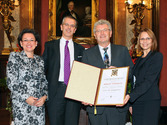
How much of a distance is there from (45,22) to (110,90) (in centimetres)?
454

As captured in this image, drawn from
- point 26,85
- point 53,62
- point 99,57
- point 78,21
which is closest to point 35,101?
point 26,85

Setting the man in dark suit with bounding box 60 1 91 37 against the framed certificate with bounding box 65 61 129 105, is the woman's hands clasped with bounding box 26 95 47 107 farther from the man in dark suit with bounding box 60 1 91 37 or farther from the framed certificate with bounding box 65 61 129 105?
the man in dark suit with bounding box 60 1 91 37

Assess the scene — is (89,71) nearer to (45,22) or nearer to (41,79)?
(41,79)

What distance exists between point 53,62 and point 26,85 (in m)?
0.53

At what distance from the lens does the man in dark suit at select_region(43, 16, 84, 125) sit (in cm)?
258

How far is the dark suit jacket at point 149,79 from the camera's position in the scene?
222 cm

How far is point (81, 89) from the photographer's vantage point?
2.09 meters

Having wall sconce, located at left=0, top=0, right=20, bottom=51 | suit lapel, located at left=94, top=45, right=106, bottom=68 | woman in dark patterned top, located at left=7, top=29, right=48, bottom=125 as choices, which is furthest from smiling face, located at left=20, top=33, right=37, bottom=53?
wall sconce, located at left=0, top=0, right=20, bottom=51

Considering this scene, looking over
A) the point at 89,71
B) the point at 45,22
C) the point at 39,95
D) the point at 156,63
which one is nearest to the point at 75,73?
the point at 89,71

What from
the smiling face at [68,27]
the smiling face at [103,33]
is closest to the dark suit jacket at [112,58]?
the smiling face at [103,33]

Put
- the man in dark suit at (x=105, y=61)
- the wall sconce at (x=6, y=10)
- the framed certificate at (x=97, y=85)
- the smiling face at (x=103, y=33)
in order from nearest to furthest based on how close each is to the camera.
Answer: the framed certificate at (x=97, y=85) < the man in dark suit at (x=105, y=61) < the smiling face at (x=103, y=33) < the wall sconce at (x=6, y=10)

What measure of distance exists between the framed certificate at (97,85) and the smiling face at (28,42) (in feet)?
2.04

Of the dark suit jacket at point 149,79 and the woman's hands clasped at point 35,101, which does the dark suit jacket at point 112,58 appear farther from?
the woman's hands clasped at point 35,101

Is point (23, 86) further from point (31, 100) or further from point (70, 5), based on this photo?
point (70, 5)
